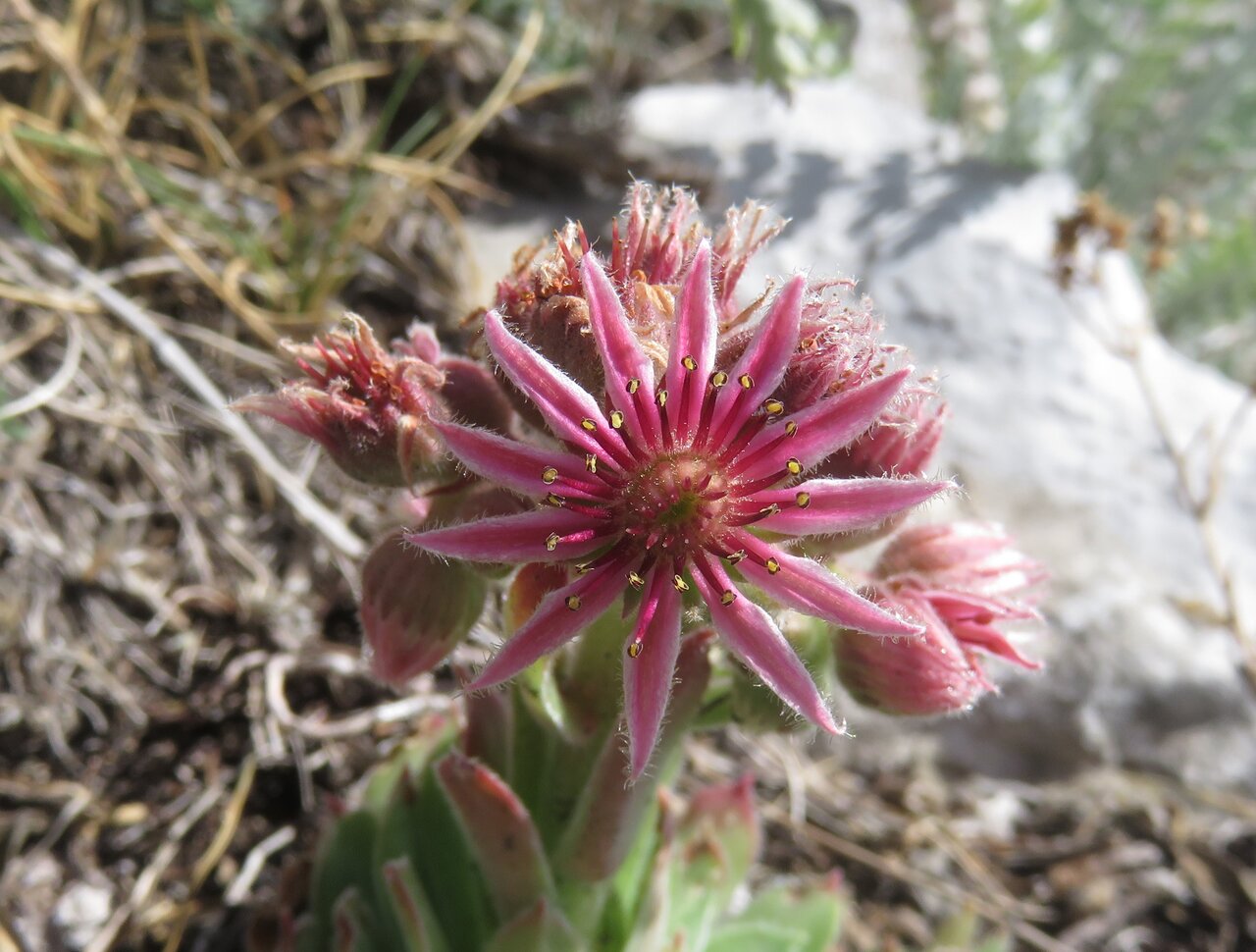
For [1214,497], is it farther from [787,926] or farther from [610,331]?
[610,331]

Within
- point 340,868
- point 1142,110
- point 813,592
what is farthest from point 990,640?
point 1142,110

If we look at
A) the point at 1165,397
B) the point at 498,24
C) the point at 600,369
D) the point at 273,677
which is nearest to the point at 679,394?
the point at 600,369

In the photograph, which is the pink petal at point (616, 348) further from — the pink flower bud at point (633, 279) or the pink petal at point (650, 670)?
the pink petal at point (650, 670)

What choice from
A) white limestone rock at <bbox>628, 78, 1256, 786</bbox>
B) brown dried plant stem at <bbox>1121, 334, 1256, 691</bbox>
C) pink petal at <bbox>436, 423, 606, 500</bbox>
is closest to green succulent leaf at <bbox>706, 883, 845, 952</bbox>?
white limestone rock at <bbox>628, 78, 1256, 786</bbox>

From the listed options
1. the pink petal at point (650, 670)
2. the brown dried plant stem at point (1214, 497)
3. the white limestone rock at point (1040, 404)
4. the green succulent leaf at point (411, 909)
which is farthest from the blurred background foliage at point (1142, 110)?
the green succulent leaf at point (411, 909)

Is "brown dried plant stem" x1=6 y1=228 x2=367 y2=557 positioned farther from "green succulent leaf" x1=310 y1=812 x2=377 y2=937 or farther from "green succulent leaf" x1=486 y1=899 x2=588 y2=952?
"green succulent leaf" x1=486 y1=899 x2=588 y2=952

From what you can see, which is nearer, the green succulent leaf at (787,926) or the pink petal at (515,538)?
the pink petal at (515,538)

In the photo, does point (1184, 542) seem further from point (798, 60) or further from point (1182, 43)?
point (1182, 43)
